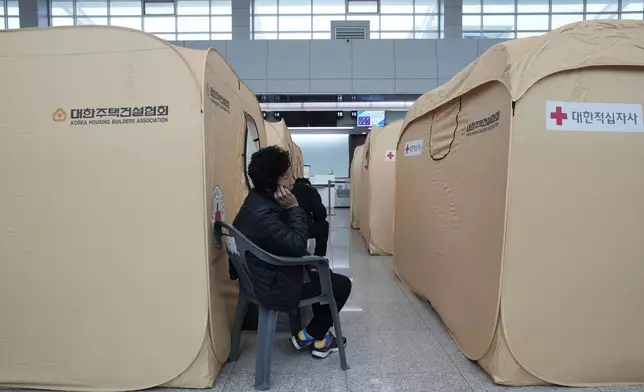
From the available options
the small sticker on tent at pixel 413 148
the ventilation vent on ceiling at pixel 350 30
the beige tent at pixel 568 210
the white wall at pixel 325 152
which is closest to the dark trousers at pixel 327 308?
the beige tent at pixel 568 210

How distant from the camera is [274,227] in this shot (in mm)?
1994

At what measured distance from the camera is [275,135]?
646 centimetres

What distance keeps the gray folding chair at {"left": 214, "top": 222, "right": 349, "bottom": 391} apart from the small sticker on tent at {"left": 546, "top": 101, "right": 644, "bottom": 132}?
141 cm

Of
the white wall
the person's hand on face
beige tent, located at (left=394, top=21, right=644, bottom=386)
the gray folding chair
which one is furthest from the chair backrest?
A: the white wall

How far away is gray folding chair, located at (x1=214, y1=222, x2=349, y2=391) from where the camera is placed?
1976 millimetres

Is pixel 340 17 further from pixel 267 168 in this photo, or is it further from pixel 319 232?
pixel 267 168

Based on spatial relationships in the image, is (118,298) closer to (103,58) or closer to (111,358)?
(111,358)

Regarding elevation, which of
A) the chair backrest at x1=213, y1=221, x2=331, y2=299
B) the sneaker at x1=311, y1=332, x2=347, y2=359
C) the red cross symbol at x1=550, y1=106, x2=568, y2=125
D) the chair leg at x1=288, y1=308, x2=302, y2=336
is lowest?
the sneaker at x1=311, y1=332, x2=347, y2=359

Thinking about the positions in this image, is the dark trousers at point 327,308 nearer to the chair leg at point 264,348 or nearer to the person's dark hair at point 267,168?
the chair leg at point 264,348

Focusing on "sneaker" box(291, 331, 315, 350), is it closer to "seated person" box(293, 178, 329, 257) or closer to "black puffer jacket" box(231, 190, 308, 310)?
"black puffer jacket" box(231, 190, 308, 310)

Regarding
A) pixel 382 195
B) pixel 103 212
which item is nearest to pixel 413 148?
pixel 382 195

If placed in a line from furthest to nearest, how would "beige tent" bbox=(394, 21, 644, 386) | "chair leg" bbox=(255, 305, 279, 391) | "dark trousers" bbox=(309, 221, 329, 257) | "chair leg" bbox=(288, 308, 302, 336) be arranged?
"dark trousers" bbox=(309, 221, 329, 257) < "chair leg" bbox=(288, 308, 302, 336) < "chair leg" bbox=(255, 305, 279, 391) < "beige tent" bbox=(394, 21, 644, 386)

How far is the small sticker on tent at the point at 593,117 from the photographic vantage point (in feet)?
6.44

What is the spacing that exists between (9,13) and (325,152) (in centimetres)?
1208
